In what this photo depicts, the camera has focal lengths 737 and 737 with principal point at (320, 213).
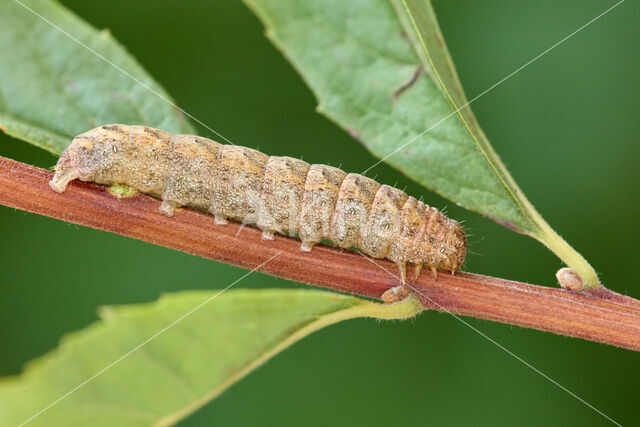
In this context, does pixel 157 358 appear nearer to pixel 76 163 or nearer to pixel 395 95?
pixel 76 163

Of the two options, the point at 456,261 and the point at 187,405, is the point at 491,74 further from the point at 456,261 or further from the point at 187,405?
the point at 187,405

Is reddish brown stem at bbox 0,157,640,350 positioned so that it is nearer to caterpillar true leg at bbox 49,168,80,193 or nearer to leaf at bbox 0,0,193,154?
caterpillar true leg at bbox 49,168,80,193

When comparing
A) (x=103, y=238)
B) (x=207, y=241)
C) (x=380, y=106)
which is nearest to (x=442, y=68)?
(x=380, y=106)

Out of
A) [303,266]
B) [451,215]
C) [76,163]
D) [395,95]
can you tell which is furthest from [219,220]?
[451,215]

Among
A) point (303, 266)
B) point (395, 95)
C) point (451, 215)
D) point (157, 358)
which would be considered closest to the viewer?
point (157, 358)

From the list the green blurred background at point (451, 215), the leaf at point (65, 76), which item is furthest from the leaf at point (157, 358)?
the green blurred background at point (451, 215)

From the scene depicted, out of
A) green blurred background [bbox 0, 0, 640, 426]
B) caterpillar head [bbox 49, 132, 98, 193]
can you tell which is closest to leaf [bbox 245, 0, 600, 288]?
caterpillar head [bbox 49, 132, 98, 193]

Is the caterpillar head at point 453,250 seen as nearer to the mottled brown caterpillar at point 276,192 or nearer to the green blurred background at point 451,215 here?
the mottled brown caterpillar at point 276,192
